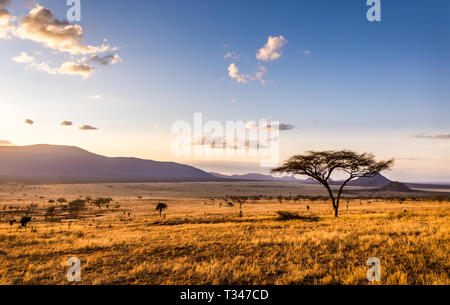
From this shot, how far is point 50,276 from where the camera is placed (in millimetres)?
8359

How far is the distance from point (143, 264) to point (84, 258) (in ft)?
10.9

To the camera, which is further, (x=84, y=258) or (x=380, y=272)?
(x=84, y=258)

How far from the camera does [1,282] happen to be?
309 inches
